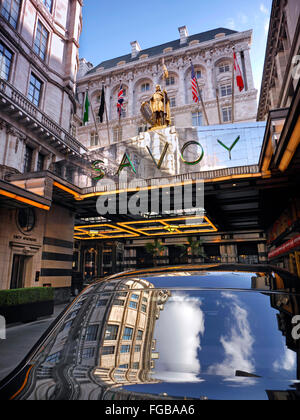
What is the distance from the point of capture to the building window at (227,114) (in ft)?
126

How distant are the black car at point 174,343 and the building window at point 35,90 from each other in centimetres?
2016

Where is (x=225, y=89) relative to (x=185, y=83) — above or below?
below

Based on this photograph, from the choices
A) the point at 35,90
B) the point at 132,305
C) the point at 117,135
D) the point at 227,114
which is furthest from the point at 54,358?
the point at 117,135

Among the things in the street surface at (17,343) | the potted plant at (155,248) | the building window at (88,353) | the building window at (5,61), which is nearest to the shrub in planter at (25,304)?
the street surface at (17,343)

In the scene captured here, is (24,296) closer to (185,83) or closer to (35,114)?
(35,114)

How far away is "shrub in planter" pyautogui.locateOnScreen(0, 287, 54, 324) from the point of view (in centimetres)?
866

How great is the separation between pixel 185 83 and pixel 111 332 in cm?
4810

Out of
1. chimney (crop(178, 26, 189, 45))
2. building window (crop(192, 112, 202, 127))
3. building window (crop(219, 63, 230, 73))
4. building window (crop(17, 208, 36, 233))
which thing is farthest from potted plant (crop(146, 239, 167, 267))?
chimney (crop(178, 26, 189, 45))

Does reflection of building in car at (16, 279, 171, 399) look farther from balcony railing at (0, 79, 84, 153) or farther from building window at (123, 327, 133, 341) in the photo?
balcony railing at (0, 79, 84, 153)

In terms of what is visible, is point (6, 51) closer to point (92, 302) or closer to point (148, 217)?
point (148, 217)

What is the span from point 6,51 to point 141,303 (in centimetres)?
2029

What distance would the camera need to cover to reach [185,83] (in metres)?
43.1

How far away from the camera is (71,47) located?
2178 cm

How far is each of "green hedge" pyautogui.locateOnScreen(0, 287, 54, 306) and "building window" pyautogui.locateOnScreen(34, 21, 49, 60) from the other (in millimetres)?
18037
